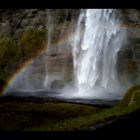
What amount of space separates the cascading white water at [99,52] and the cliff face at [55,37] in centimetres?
108

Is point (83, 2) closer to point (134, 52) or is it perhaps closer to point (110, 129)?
point (110, 129)

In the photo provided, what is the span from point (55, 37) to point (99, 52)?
30.2 ft

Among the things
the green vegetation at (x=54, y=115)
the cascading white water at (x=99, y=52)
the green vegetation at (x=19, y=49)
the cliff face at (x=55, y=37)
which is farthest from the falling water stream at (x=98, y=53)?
the green vegetation at (x=54, y=115)

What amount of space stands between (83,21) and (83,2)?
4783 centimetres

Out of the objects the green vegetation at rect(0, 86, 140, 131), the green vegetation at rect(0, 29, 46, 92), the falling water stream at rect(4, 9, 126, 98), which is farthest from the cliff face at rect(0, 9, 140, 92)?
the green vegetation at rect(0, 86, 140, 131)

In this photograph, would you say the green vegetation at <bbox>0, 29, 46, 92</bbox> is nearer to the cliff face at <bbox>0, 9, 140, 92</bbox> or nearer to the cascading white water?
the cliff face at <bbox>0, 9, 140, 92</bbox>

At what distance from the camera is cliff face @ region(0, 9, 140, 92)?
49156 mm

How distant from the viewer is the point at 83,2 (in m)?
6.41

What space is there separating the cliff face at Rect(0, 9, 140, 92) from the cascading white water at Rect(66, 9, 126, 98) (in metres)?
1.08

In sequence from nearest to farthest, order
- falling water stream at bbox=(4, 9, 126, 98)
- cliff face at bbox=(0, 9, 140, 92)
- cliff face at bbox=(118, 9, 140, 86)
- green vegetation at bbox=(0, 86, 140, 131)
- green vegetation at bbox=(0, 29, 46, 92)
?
1. green vegetation at bbox=(0, 86, 140, 131)
2. cliff face at bbox=(118, 9, 140, 86)
3. falling water stream at bbox=(4, 9, 126, 98)
4. cliff face at bbox=(0, 9, 140, 92)
5. green vegetation at bbox=(0, 29, 46, 92)

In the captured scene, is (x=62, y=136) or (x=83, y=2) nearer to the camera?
(x=83, y=2)

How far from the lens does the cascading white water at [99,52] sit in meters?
48.9

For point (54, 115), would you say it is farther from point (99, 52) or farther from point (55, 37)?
point (55, 37)

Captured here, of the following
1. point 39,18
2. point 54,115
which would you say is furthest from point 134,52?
point 54,115
